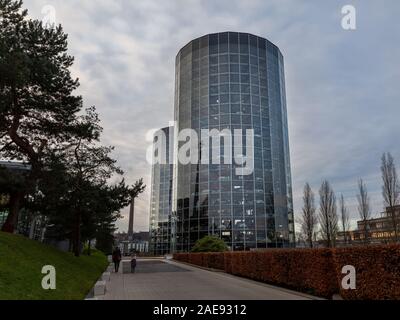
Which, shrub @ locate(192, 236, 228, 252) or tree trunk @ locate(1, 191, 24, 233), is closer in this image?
tree trunk @ locate(1, 191, 24, 233)

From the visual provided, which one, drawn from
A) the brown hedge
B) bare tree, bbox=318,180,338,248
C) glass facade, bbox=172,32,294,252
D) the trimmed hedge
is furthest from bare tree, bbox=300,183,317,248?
the brown hedge

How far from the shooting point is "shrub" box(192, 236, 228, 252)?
3701cm

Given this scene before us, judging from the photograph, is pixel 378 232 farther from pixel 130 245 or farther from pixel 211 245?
pixel 130 245

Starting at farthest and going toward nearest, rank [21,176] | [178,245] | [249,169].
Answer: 1. [178,245]
2. [249,169]
3. [21,176]

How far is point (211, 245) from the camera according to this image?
37.4 meters

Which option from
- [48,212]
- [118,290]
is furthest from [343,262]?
[48,212]

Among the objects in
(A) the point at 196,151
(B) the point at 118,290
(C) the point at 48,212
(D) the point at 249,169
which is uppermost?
(A) the point at 196,151

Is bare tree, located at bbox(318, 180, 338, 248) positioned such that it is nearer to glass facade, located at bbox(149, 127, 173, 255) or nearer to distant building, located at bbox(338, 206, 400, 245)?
distant building, located at bbox(338, 206, 400, 245)

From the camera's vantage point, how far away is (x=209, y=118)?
56.4 m

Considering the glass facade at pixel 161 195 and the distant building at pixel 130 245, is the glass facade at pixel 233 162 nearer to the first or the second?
the glass facade at pixel 161 195

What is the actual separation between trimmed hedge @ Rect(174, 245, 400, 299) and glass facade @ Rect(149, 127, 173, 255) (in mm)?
63236

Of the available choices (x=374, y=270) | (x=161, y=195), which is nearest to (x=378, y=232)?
(x=161, y=195)
